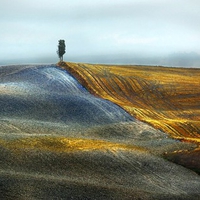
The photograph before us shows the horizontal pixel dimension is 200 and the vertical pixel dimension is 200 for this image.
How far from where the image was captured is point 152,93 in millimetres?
92188

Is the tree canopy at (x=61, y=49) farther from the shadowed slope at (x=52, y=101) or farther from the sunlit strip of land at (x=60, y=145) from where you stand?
the sunlit strip of land at (x=60, y=145)

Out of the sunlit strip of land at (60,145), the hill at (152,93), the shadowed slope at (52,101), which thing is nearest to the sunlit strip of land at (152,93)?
the hill at (152,93)

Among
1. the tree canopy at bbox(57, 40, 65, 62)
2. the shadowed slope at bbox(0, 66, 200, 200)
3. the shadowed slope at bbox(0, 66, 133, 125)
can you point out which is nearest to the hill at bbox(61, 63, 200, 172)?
the shadowed slope at bbox(0, 66, 133, 125)

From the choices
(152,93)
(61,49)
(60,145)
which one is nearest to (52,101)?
(60,145)

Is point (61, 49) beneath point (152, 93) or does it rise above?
above

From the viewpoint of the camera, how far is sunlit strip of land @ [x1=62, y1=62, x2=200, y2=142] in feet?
235

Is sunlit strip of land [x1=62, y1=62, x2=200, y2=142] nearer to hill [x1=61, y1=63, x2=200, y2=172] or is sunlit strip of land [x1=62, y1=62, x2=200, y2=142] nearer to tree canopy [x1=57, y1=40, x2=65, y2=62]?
hill [x1=61, y1=63, x2=200, y2=172]

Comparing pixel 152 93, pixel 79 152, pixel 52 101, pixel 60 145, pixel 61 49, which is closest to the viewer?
pixel 79 152

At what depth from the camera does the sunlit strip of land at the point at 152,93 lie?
235 ft

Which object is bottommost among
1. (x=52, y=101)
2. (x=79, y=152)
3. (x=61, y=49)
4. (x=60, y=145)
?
(x=79, y=152)

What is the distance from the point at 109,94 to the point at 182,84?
72.3 feet

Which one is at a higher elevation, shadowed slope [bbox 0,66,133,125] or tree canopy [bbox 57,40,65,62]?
tree canopy [bbox 57,40,65,62]

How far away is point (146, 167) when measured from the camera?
47.2 metres

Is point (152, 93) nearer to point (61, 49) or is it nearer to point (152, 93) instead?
point (152, 93)
